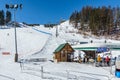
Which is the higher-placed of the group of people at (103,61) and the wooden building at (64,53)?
→ the wooden building at (64,53)

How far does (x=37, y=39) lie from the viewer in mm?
62250

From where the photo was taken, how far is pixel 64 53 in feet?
118

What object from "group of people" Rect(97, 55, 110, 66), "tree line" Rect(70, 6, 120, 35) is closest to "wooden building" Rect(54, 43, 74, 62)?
"group of people" Rect(97, 55, 110, 66)

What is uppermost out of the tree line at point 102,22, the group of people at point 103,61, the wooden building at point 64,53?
the tree line at point 102,22

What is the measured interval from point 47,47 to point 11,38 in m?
13.1

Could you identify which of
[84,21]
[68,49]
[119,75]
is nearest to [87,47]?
[68,49]

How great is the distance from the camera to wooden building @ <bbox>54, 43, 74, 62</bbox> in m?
35.3

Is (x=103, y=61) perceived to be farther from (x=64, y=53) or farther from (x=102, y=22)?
(x=102, y=22)

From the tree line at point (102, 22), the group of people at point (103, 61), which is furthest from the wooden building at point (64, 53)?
the tree line at point (102, 22)

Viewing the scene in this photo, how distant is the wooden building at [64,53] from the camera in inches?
1390

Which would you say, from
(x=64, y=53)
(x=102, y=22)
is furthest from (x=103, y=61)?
(x=102, y=22)

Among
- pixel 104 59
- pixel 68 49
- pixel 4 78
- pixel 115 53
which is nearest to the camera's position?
pixel 4 78

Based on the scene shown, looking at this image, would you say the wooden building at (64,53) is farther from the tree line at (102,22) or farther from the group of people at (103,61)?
the tree line at (102,22)

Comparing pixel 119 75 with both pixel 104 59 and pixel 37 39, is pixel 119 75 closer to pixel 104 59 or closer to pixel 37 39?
pixel 104 59
